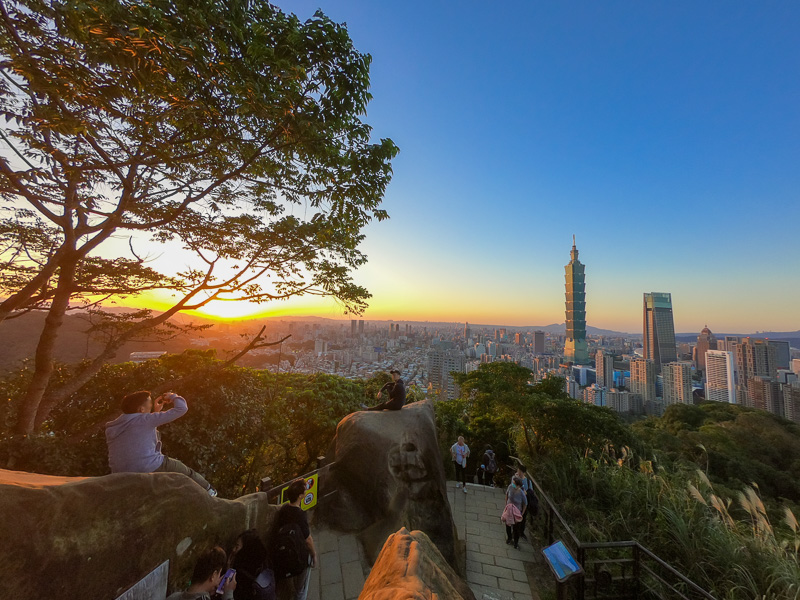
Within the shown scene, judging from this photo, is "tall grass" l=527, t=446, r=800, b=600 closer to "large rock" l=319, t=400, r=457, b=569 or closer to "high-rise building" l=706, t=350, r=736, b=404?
"large rock" l=319, t=400, r=457, b=569

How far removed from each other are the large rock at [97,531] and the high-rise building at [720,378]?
87.8m

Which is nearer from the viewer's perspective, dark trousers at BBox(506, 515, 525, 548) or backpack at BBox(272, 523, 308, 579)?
backpack at BBox(272, 523, 308, 579)

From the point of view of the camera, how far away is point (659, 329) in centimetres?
10669

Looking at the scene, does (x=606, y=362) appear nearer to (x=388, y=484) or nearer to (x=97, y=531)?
(x=388, y=484)

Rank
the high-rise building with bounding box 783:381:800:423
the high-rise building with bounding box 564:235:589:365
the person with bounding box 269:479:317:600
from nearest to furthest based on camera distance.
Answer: the person with bounding box 269:479:317:600 → the high-rise building with bounding box 783:381:800:423 → the high-rise building with bounding box 564:235:589:365

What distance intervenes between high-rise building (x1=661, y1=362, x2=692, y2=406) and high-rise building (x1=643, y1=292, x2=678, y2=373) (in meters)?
39.1

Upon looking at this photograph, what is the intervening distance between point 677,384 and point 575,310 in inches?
1801

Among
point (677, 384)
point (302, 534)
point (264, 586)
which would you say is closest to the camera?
point (264, 586)

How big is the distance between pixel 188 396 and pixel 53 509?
4.06 metres

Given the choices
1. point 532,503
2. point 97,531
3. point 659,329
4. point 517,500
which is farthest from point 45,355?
point 659,329

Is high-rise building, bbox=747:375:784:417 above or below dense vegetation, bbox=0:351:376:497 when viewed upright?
below

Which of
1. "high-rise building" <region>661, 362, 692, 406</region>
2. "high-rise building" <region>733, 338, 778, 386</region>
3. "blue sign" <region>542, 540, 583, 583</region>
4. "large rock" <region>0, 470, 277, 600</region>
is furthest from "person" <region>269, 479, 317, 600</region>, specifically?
"high-rise building" <region>733, 338, 778, 386</region>

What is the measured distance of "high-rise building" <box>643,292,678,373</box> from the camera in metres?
102

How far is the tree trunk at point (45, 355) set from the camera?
4316mm
